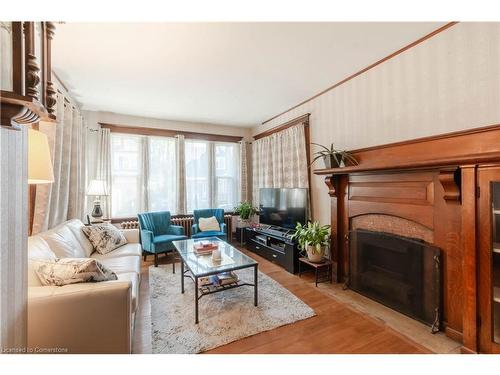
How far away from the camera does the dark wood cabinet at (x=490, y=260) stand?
155cm

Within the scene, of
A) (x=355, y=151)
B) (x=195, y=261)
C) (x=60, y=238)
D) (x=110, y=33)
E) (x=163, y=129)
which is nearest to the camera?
(x=110, y=33)

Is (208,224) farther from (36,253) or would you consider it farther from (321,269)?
(36,253)

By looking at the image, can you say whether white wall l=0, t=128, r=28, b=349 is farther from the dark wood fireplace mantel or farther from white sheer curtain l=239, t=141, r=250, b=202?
white sheer curtain l=239, t=141, r=250, b=202

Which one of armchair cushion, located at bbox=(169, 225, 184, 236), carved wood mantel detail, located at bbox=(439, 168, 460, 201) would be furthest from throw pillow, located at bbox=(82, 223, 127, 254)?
carved wood mantel detail, located at bbox=(439, 168, 460, 201)

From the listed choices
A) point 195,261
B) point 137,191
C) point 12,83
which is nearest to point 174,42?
point 12,83

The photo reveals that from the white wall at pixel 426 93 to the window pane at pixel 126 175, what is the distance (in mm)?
3615

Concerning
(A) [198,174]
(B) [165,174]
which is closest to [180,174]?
(B) [165,174]

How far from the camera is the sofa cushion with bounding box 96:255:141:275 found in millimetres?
2334

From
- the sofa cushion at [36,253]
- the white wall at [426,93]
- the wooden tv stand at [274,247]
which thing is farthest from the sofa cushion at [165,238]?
the white wall at [426,93]

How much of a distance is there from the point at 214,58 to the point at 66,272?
231 cm

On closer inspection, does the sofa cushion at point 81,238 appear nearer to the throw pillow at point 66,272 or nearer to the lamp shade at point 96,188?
the lamp shade at point 96,188

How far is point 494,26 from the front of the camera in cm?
169

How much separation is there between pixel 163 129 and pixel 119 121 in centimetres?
78
